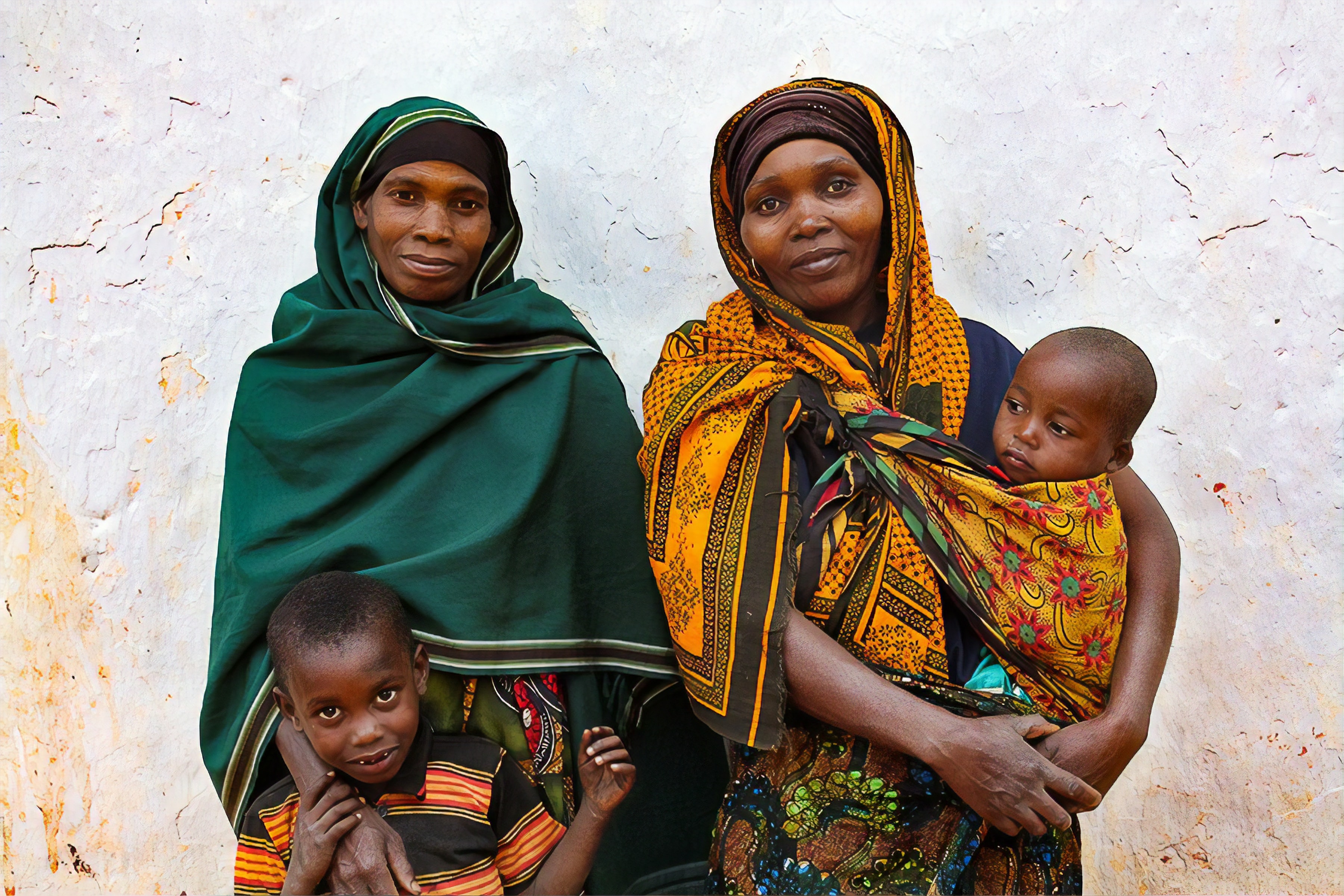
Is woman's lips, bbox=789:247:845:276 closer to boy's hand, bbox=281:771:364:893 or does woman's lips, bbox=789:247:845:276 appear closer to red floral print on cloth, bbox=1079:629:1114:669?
red floral print on cloth, bbox=1079:629:1114:669

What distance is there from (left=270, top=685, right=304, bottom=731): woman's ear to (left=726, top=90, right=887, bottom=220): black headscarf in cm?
124

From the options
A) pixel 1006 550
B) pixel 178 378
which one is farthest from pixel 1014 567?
pixel 178 378

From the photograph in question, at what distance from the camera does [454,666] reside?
2.20m

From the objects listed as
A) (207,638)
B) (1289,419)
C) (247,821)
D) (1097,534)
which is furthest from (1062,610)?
(207,638)

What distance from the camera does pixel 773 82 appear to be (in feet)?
10.4

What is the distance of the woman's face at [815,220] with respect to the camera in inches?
91.7

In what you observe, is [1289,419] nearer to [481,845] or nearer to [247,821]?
[481,845]

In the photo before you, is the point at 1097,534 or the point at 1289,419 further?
the point at 1289,419

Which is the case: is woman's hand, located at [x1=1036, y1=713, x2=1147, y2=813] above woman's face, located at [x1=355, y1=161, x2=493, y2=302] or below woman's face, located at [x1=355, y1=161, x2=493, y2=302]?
below

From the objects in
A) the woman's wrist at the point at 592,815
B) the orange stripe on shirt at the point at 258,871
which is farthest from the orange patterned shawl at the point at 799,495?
the orange stripe on shirt at the point at 258,871

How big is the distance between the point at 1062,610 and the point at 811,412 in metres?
0.55

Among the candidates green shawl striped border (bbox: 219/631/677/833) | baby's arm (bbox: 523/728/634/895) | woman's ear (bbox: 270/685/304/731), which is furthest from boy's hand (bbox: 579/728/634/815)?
woman's ear (bbox: 270/685/304/731)

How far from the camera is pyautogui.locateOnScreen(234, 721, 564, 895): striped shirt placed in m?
2.03

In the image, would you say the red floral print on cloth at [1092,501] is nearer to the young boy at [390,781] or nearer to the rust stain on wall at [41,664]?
the young boy at [390,781]
